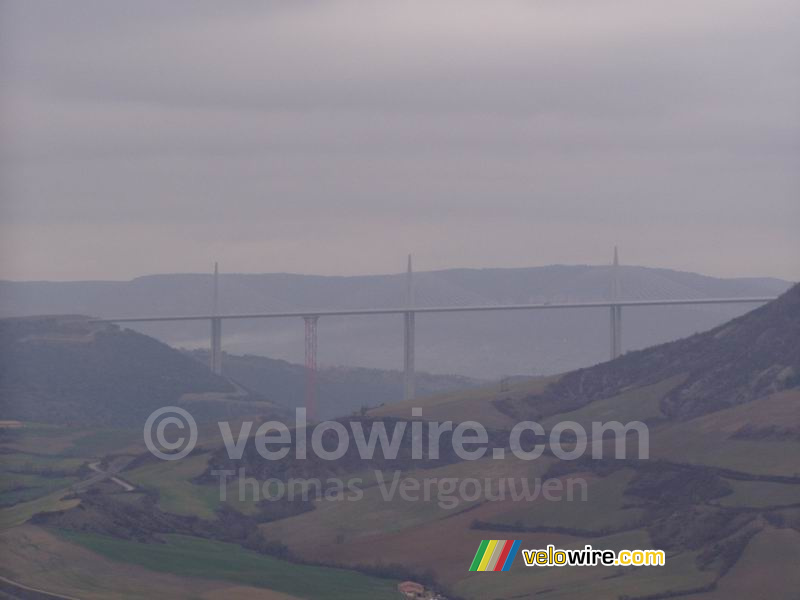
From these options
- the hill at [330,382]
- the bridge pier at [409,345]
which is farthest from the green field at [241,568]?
the hill at [330,382]

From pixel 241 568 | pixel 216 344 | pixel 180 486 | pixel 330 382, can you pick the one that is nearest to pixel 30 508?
pixel 180 486

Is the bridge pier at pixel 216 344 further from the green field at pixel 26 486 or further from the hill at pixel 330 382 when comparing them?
the green field at pixel 26 486

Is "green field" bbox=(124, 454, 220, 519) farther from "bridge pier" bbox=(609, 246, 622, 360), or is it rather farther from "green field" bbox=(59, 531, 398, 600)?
"bridge pier" bbox=(609, 246, 622, 360)

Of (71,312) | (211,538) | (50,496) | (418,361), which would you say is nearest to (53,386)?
(71,312)

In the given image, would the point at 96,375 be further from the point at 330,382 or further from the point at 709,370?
the point at 709,370

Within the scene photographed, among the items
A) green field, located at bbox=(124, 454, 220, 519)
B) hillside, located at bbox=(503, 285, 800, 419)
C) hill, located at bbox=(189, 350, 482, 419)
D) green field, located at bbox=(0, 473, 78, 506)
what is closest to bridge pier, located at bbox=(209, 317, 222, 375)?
hill, located at bbox=(189, 350, 482, 419)
